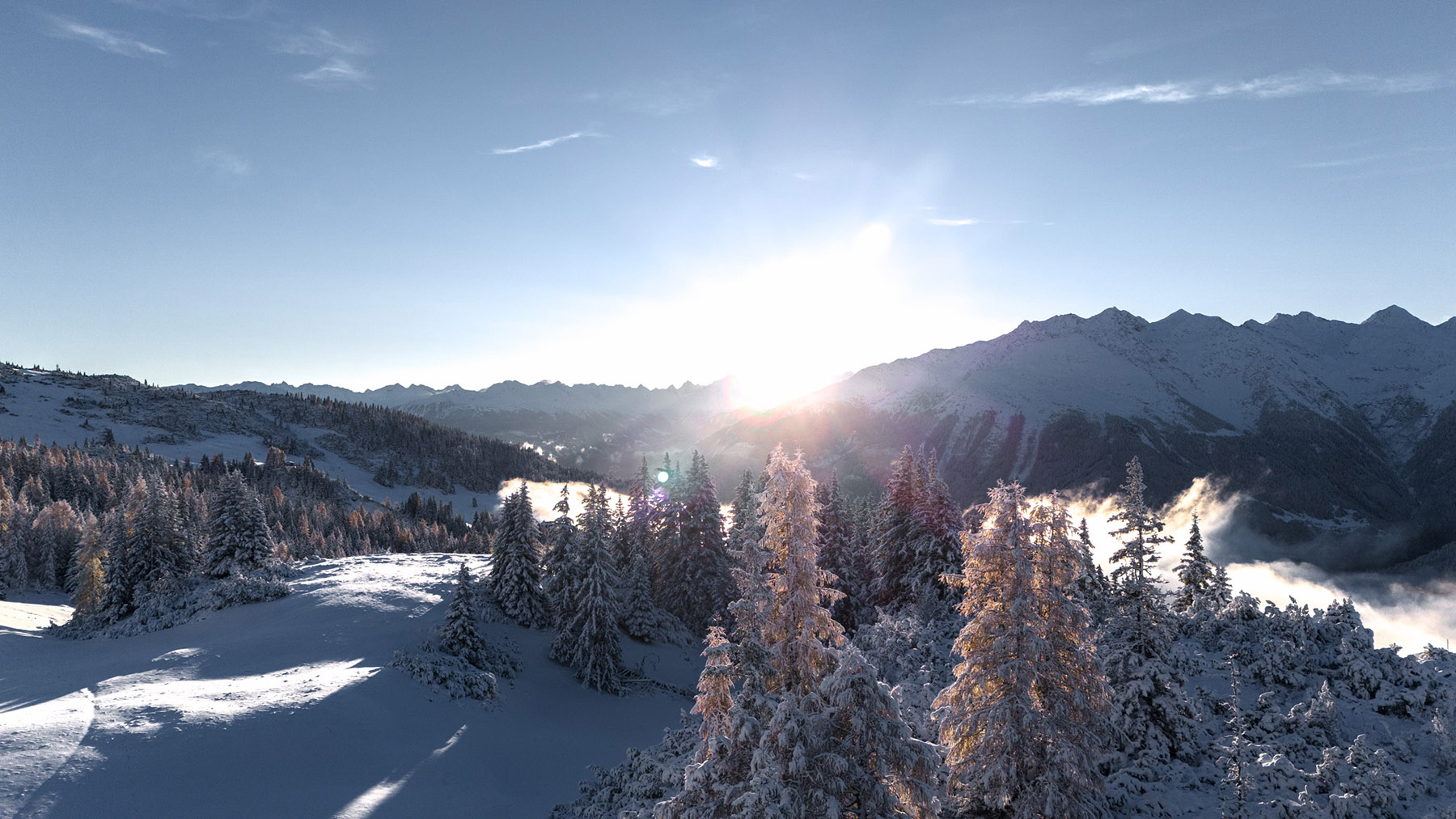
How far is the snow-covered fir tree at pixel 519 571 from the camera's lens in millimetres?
45750

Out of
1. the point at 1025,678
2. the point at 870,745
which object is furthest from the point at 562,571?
the point at 870,745

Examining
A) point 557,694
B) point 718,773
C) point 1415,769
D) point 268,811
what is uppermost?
point 718,773

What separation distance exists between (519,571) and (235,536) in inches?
836

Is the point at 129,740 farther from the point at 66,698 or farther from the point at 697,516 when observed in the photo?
the point at 697,516

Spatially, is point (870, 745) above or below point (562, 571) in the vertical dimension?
above

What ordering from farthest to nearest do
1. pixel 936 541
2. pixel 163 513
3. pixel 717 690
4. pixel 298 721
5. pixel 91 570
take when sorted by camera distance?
pixel 91 570
pixel 163 513
pixel 936 541
pixel 298 721
pixel 717 690

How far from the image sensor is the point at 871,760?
1143 centimetres

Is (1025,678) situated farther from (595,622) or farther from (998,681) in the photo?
(595,622)

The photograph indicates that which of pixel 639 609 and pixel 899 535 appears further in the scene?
pixel 639 609

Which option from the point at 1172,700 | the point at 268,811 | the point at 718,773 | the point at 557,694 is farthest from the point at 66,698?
the point at 1172,700

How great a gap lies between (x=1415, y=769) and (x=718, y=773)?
60.0 feet

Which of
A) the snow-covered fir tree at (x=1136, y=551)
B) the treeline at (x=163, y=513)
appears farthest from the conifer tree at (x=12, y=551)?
the snow-covered fir tree at (x=1136, y=551)

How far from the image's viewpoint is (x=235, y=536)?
45.8 meters

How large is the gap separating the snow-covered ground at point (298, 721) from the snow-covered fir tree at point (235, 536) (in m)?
4.76
